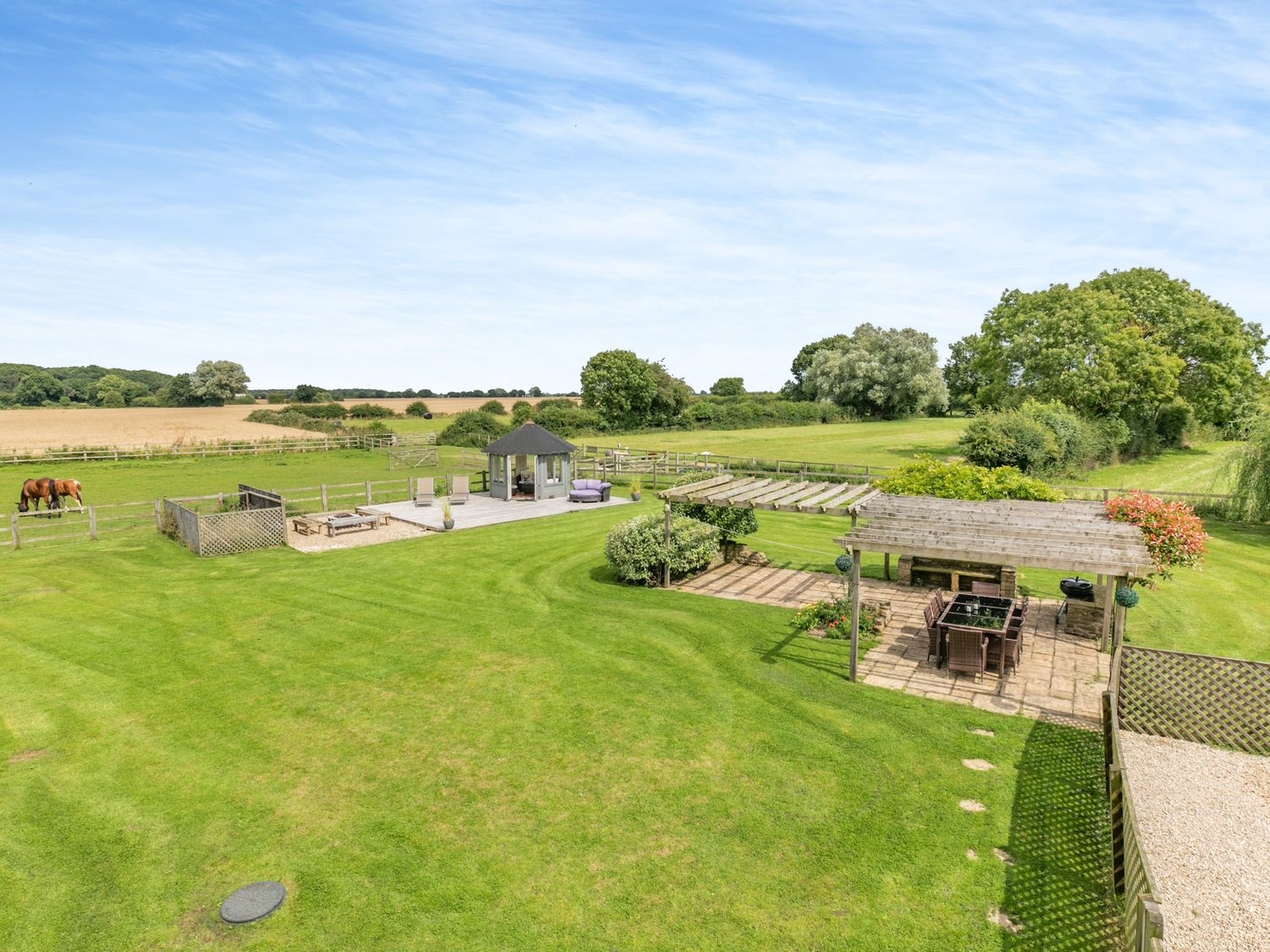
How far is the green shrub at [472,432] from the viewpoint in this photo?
5544 cm

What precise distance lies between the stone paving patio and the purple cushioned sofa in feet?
37.0

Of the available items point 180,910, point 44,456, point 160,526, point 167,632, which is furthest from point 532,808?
point 44,456

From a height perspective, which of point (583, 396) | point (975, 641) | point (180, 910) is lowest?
point (180, 910)

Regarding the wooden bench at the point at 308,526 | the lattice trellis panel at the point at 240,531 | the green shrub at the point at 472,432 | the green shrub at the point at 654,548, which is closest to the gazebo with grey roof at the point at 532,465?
the wooden bench at the point at 308,526

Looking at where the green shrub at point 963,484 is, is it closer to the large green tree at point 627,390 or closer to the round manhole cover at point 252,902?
the round manhole cover at point 252,902

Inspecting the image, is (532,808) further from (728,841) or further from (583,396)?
(583,396)

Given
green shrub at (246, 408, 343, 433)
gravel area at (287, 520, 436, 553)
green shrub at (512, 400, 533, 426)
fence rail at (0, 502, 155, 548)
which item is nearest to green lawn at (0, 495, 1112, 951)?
gravel area at (287, 520, 436, 553)

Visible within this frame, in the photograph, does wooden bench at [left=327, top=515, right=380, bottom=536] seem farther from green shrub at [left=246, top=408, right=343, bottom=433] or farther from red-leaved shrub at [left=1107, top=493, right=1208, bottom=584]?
green shrub at [left=246, top=408, right=343, bottom=433]

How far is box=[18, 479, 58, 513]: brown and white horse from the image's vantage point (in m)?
23.0

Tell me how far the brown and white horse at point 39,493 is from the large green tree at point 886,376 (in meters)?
64.7

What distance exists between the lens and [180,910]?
18.6 feet

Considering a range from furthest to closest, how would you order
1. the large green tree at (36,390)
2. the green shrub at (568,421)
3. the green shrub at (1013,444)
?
the large green tree at (36,390) → the green shrub at (568,421) → the green shrub at (1013,444)

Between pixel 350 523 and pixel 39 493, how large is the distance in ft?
39.4

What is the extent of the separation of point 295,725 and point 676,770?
5.03 m
